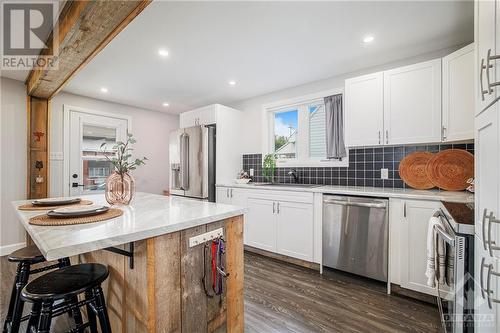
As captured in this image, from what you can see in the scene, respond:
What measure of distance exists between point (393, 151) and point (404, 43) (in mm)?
1148

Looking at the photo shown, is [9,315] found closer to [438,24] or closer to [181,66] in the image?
[181,66]

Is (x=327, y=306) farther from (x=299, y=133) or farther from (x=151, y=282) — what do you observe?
(x=299, y=133)

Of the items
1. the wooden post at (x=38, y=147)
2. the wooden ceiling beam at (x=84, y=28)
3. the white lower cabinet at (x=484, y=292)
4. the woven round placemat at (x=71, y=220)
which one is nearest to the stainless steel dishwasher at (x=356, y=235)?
the white lower cabinet at (x=484, y=292)

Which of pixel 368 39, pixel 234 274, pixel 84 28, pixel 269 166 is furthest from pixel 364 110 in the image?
pixel 84 28

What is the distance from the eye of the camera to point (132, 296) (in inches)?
A: 46.3

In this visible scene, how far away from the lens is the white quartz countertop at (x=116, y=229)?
0.87 m

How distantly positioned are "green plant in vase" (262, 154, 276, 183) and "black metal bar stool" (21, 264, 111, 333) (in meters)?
2.74

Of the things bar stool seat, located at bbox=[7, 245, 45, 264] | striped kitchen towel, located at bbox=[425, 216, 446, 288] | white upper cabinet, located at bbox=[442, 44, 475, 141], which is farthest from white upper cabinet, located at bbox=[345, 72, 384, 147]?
bar stool seat, located at bbox=[7, 245, 45, 264]

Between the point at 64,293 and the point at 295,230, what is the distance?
2.26 m

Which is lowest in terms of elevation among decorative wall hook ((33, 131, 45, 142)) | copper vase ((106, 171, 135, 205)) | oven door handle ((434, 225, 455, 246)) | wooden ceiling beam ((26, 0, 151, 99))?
→ oven door handle ((434, 225, 455, 246))

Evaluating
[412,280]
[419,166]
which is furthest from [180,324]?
[419,166]

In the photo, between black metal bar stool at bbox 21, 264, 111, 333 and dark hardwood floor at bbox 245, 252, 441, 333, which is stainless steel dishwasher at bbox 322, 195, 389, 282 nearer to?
dark hardwood floor at bbox 245, 252, 441, 333

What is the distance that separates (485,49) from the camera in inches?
41.2

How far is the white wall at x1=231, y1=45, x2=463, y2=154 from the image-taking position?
3.12 metres
